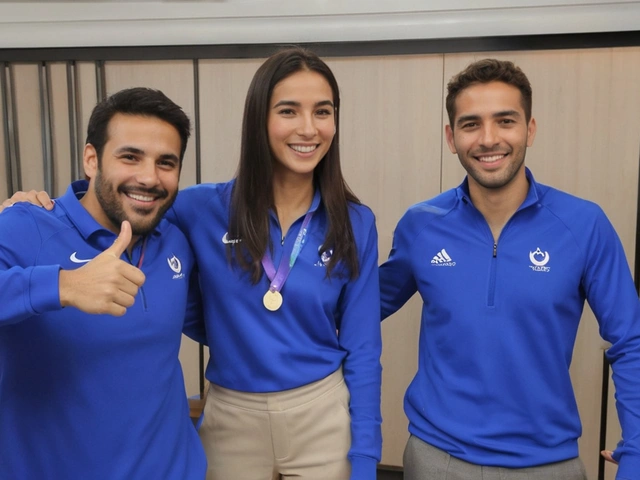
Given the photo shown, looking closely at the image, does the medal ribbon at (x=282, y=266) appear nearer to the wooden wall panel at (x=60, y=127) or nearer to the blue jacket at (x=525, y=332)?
the blue jacket at (x=525, y=332)

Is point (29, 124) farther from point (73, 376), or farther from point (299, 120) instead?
point (73, 376)

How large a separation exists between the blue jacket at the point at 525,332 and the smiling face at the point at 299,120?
1.69ft

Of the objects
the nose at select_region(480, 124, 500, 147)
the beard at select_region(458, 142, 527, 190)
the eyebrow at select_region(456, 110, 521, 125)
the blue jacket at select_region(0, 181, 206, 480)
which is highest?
the eyebrow at select_region(456, 110, 521, 125)

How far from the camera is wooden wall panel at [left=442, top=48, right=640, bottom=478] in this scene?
289cm

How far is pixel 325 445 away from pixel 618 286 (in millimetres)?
878

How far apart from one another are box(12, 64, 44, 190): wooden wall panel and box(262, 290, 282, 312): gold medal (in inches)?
102

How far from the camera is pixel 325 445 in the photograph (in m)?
1.47

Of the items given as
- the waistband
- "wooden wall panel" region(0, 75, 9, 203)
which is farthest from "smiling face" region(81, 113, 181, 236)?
"wooden wall panel" region(0, 75, 9, 203)

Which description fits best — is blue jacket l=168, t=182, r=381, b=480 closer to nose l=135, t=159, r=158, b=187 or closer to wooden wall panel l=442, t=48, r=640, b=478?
nose l=135, t=159, r=158, b=187

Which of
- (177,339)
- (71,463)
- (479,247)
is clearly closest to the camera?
(71,463)

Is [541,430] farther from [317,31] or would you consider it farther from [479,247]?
[317,31]

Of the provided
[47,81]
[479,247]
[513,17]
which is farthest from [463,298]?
[47,81]

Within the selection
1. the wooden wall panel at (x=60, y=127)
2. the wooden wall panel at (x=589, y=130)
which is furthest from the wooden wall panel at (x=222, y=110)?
the wooden wall panel at (x=589, y=130)

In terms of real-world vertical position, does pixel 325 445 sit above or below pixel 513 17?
below
